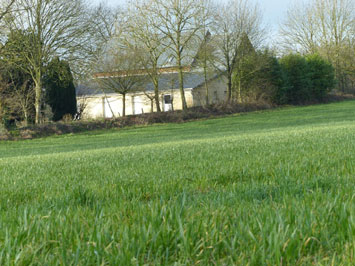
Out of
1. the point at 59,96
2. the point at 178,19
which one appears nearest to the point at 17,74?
the point at 59,96

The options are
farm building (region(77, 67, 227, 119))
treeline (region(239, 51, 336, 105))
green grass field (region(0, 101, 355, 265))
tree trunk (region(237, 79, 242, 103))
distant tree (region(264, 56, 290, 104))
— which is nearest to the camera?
green grass field (region(0, 101, 355, 265))

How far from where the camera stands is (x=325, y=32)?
2279 inches

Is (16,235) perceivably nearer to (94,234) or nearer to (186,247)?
(94,234)

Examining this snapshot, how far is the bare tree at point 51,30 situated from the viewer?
30422mm

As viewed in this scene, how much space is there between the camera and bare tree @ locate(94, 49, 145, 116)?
38062mm

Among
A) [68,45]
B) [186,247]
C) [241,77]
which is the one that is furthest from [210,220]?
[241,77]

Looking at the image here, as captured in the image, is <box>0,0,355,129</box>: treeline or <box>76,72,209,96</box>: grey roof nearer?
<box>0,0,355,129</box>: treeline

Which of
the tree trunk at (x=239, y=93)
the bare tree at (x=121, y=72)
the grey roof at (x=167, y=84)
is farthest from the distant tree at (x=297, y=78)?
the bare tree at (x=121, y=72)

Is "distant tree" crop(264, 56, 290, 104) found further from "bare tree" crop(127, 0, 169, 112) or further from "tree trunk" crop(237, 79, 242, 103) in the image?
"bare tree" crop(127, 0, 169, 112)

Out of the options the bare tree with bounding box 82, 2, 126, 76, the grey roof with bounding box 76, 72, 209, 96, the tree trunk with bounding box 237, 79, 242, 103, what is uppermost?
the bare tree with bounding box 82, 2, 126, 76

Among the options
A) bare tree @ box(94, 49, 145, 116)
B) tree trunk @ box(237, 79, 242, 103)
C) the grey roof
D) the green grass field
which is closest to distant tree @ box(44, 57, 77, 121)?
the grey roof

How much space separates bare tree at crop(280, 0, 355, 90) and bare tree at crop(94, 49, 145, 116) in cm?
2858

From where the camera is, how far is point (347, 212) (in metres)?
2.23

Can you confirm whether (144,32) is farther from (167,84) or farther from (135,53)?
(167,84)
